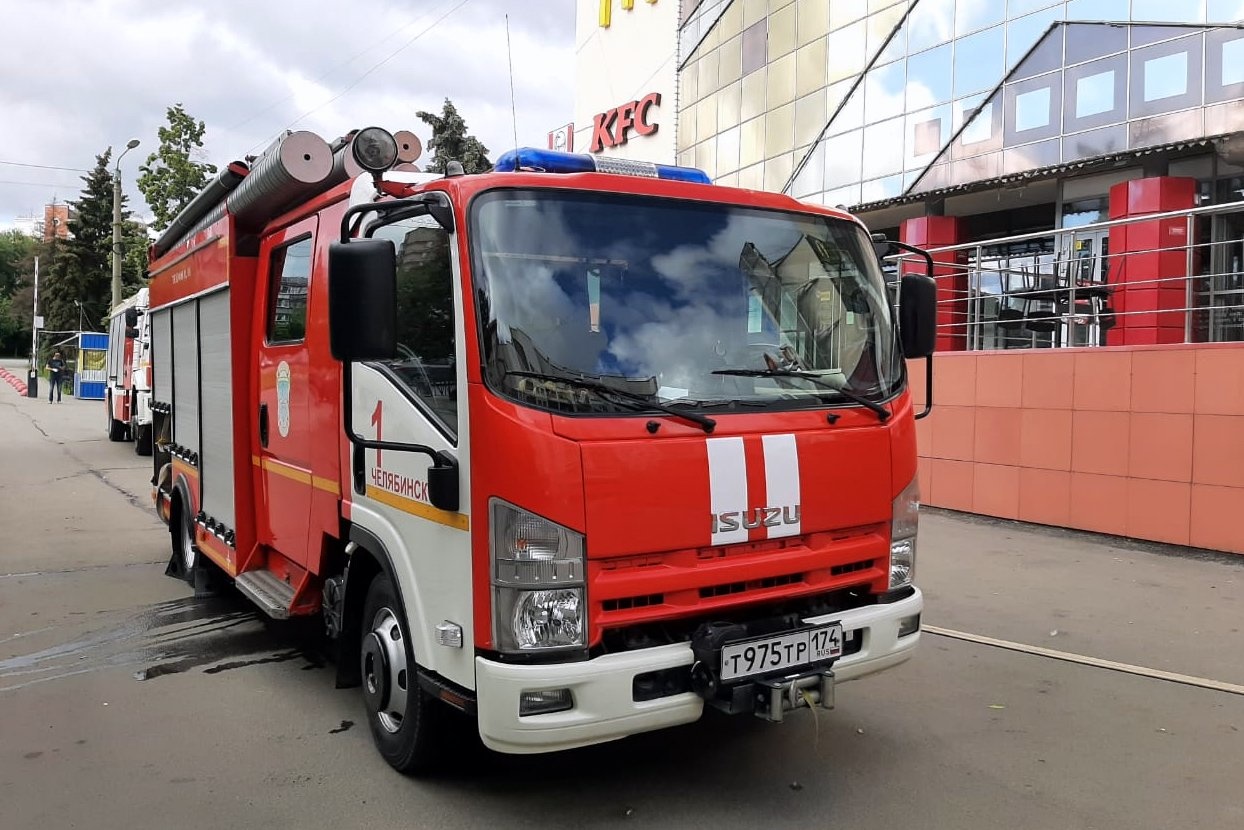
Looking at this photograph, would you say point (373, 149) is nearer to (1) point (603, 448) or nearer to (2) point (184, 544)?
(1) point (603, 448)

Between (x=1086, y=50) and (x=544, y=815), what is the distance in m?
14.5

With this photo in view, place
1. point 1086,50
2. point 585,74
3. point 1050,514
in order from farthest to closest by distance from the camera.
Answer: point 585,74
point 1086,50
point 1050,514

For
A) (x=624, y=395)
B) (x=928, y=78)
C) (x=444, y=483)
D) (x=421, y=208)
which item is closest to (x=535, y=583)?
(x=444, y=483)

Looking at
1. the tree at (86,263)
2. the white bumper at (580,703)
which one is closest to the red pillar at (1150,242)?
the white bumper at (580,703)

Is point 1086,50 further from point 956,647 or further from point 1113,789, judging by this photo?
point 1113,789

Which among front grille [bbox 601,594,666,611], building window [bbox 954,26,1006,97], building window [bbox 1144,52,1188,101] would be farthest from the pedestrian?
front grille [bbox 601,594,666,611]

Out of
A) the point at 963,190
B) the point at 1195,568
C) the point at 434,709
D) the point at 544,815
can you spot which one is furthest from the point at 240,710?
the point at 963,190

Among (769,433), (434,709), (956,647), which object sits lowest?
(956,647)

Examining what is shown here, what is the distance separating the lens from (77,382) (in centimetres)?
3578

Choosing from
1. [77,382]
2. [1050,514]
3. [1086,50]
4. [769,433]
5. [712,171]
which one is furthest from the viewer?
[77,382]

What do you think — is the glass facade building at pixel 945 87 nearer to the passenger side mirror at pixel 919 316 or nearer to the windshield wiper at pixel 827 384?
the passenger side mirror at pixel 919 316

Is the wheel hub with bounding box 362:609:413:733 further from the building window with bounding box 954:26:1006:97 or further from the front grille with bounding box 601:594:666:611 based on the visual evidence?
the building window with bounding box 954:26:1006:97

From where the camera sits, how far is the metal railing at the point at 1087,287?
1039 centimetres

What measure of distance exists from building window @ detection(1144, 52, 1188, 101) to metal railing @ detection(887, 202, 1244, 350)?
1.80 meters
